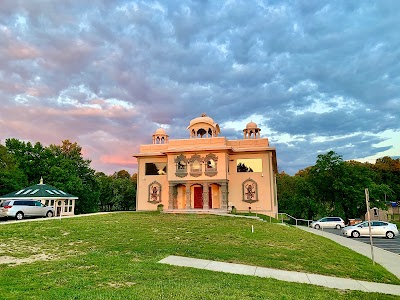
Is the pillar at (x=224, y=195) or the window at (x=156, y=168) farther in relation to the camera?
the window at (x=156, y=168)

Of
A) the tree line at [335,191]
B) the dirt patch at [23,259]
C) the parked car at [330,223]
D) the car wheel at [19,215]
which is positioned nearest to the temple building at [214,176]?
the parked car at [330,223]

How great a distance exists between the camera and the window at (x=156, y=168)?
117 ft

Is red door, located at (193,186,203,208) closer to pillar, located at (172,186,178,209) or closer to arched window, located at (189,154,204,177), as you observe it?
pillar, located at (172,186,178,209)

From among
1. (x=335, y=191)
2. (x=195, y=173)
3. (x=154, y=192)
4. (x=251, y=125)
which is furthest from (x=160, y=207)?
(x=335, y=191)

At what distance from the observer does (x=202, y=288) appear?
20.9 feet

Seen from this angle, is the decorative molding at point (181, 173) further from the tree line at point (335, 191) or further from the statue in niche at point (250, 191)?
the tree line at point (335, 191)

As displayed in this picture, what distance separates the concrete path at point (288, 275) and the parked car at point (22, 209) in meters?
17.7

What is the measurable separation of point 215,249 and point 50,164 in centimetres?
3877

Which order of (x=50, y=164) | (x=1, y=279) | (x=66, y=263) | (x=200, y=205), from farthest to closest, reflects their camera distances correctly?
(x=50, y=164)
(x=200, y=205)
(x=66, y=263)
(x=1, y=279)

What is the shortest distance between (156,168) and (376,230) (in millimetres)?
24359

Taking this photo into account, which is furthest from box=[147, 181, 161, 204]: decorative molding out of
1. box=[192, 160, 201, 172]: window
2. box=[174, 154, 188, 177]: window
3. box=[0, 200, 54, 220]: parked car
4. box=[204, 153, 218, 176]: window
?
box=[0, 200, 54, 220]: parked car

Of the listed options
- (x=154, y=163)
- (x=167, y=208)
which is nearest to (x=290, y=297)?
(x=167, y=208)

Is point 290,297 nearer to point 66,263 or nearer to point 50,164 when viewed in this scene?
point 66,263

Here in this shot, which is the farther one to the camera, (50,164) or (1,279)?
(50,164)
